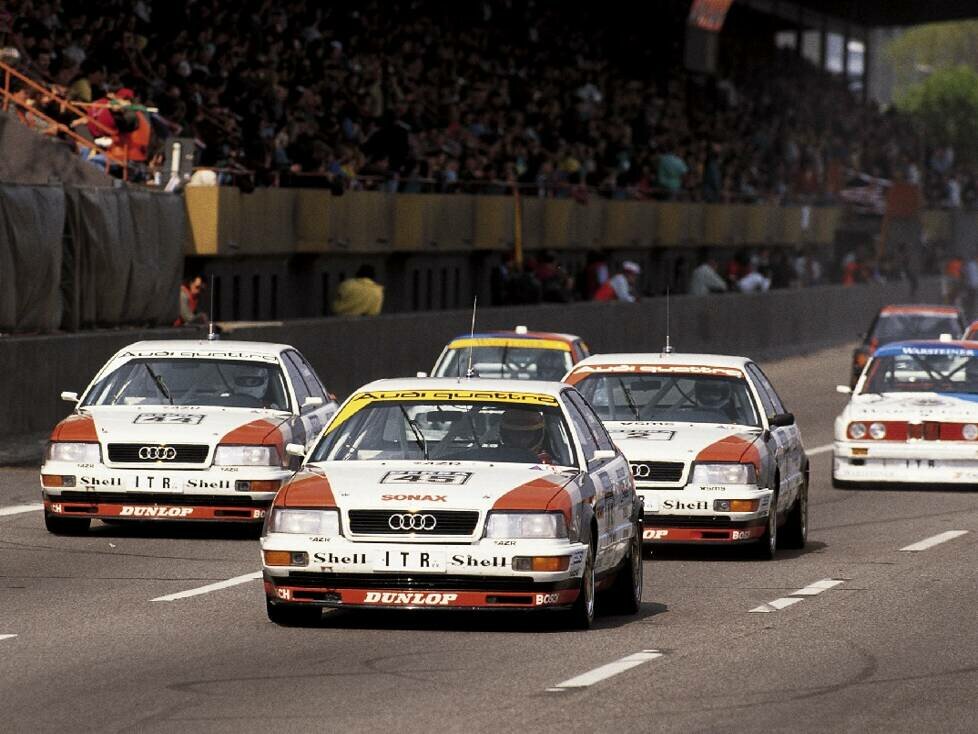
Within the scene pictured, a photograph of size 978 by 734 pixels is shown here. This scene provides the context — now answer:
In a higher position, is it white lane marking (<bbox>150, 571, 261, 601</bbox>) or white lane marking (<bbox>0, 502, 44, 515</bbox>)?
white lane marking (<bbox>150, 571, 261, 601</bbox>)

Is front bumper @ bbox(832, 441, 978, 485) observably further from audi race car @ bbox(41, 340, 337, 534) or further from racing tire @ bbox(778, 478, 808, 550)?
audi race car @ bbox(41, 340, 337, 534)

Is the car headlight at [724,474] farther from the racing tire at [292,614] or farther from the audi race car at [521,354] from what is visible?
the audi race car at [521,354]

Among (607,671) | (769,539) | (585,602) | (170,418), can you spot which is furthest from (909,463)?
(607,671)

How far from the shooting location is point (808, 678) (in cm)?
975

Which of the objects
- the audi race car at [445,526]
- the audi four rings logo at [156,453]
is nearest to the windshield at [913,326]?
the audi four rings logo at [156,453]

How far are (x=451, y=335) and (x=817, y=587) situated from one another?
1946 cm

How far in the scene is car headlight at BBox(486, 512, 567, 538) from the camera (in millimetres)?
10641

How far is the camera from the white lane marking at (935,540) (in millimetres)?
16109

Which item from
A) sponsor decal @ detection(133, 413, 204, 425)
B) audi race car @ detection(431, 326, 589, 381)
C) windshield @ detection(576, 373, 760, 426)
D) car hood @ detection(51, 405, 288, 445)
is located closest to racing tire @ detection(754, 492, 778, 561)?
windshield @ detection(576, 373, 760, 426)

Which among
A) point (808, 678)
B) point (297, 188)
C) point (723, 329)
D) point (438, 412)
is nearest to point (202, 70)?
point (297, 188)

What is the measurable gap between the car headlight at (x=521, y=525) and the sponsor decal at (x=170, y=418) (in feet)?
17.4

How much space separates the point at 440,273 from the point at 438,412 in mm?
25181

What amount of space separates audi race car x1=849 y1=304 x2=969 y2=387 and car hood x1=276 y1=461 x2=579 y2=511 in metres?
23.4

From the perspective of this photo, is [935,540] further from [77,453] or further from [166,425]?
[77,453]
